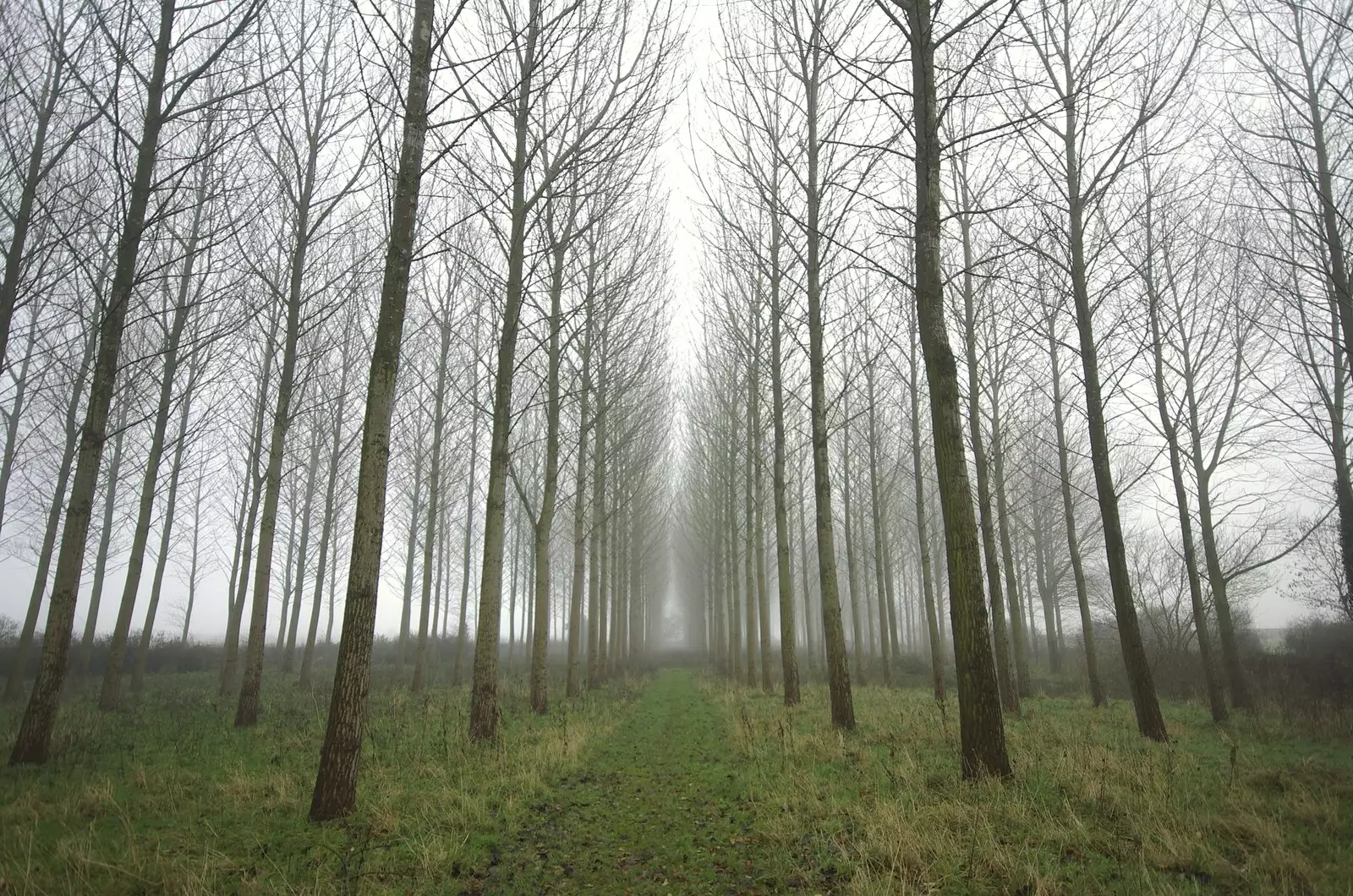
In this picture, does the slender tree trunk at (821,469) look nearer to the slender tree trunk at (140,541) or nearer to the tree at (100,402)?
the tree at (100,402)

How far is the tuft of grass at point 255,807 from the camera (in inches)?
121

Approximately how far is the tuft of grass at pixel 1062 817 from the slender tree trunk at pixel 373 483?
2921 millimetres

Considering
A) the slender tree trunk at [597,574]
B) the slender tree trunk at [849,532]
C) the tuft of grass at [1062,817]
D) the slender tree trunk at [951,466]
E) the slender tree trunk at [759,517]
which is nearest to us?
the tuft of grass at [1062,817]

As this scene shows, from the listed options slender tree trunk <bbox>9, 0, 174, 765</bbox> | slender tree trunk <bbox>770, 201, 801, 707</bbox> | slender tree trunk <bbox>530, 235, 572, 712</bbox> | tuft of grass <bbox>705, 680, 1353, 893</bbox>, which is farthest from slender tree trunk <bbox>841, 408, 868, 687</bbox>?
slender tree trunk <bbox>9, 0, 174, 765</bbox>

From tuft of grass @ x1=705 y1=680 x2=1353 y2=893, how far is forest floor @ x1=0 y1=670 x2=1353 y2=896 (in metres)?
0.02

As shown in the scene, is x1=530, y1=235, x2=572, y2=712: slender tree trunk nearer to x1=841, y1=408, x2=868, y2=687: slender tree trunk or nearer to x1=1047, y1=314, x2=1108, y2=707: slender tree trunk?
x1=841, y1=408, x2=868, y2=687: slender tree trunk

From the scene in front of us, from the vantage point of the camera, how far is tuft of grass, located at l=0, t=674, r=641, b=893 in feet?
10.1

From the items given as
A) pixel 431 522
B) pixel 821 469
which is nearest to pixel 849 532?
pixel 821 469

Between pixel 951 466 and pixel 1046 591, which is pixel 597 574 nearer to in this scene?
pixel 951 466

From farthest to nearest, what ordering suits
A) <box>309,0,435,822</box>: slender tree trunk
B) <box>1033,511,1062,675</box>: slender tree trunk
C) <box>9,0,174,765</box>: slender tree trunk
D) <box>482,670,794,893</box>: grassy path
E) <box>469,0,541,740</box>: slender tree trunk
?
<box>1033,511,1062,675</box>: slender tree trunk < <box>469,0,541,740</box>: slender tree trunk < <box>9,0,174,765</box>: slender tree trunk < <box>309,0,435,822</box>: slender tree trunk < <box>482,670,794,893</box>: grassy path

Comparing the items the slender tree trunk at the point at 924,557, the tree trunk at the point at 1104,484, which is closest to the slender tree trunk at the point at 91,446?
the tree trunk at the point at 1104,484

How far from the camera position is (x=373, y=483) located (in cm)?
437

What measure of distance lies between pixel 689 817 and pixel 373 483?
11.2ft

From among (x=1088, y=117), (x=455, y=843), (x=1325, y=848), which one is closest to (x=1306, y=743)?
(x=1325, y=848)
